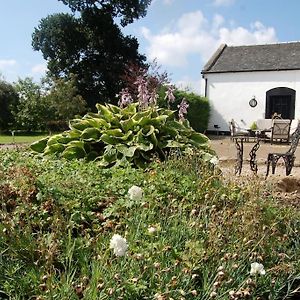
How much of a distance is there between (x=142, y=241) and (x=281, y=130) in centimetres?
1829

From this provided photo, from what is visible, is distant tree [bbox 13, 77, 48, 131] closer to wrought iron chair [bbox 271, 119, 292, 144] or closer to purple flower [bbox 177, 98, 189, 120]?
wrought iron chair [bbox 271, 119, 292, 144]

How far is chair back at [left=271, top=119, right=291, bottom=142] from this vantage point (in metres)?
19.7

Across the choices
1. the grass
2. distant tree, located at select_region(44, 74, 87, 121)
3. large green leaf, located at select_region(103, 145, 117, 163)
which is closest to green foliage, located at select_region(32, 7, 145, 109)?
distant tree, located at select_region(44, 74, 87, 121)

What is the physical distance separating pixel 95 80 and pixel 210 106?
7.28m

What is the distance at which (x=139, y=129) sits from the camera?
5430 mm

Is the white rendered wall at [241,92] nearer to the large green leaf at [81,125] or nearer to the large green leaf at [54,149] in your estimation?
the large green leaf at [81,125]

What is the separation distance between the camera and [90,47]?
2894 cm

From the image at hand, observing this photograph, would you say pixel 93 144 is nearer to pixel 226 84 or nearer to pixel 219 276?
pixel 219 276

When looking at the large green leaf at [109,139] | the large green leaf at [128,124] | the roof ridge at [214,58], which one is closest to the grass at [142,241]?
the large green leaf at [109,139]

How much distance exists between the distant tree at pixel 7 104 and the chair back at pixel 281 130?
13784 millimetres

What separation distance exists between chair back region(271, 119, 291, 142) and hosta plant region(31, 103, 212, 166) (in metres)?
14.5

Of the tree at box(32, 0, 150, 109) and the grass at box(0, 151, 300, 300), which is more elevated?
the tree at box(32, 0, 150, 109)

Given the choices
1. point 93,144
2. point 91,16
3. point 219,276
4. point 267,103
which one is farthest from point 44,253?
point 91,16

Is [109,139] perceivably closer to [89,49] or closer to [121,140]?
[121,140]
